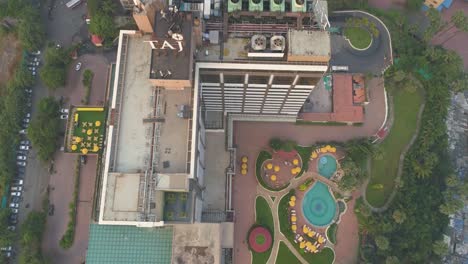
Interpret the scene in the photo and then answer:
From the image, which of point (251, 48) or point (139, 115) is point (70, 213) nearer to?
point (139, 115)

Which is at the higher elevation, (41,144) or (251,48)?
(251,48)

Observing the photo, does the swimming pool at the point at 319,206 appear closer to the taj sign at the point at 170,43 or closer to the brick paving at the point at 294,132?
the brick paving at the point at 294,132

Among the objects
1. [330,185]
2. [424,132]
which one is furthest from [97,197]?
[424,132]

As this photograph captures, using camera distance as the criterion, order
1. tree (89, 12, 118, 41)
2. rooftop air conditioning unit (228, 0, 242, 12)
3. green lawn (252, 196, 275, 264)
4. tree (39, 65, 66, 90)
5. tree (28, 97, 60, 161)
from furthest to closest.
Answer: tree (89, 12, 118, 41)
tree (39, 65, 66, 90)
tree (28, 97, 60, 161)
green lawn (252, 196, 275, 264)
rooftop air conditioning unit (228, 0, 242, 12)

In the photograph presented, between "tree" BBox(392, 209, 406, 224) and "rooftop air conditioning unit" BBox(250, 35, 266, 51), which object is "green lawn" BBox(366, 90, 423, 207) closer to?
"tree" BBox(392, 209, 406, 224)

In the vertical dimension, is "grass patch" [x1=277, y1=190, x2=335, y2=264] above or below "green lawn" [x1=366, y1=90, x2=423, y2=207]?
below

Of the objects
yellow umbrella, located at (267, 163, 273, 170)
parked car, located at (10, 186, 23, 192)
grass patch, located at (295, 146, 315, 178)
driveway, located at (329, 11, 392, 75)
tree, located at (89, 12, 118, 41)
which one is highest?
tree, located at (89, 12, 118, 41)

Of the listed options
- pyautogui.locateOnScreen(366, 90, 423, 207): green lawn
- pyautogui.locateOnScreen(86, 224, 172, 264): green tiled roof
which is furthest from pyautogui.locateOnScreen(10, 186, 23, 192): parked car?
pyautogui.locateOnScreen(366, 90, 423, 207): green lawn

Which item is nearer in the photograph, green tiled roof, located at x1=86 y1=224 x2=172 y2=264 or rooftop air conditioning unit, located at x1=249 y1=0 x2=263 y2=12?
green tiled roof, located at x1=86 y1=224 x2=172 y2=264
